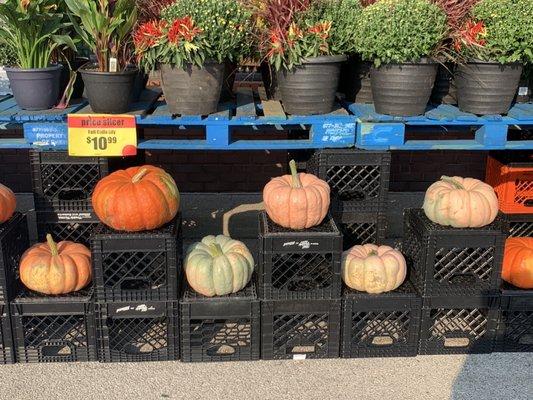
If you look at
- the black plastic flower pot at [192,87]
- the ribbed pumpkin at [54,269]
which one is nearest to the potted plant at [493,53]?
the black plastic flower pot at [192,87]

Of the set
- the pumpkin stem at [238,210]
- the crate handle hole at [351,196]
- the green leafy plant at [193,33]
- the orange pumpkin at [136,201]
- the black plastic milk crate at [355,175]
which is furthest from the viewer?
the pumpkin stem at [238,210]

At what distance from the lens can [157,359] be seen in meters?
3.90

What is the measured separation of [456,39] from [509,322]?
180cm

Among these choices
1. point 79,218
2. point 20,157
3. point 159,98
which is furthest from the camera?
point 20,157

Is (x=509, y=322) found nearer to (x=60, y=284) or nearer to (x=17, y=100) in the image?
(x=60, y=284)

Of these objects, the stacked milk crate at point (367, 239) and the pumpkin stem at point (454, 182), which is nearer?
the stacked milk crate at point (367, 239)

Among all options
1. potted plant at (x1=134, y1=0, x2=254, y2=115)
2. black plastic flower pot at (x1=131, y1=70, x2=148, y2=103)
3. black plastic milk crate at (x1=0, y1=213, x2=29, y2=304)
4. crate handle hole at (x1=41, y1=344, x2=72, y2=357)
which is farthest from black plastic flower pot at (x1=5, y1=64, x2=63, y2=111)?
crate handle hole at (x1=41, y1=344, x2=72, y2=357)

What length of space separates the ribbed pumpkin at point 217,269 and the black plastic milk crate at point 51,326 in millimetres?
642

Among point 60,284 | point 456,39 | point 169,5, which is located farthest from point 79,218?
point 456,39

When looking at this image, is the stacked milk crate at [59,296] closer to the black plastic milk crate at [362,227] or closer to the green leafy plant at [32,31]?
the green leafy plant at [32,31]

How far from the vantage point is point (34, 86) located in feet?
13.6

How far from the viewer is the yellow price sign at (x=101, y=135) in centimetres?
400

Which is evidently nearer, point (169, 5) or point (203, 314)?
point (203, 314)

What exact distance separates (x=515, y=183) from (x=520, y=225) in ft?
1.09
